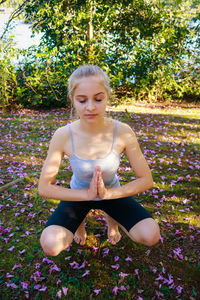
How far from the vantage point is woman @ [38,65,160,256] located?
6.64ft

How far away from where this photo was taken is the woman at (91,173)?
2025mm

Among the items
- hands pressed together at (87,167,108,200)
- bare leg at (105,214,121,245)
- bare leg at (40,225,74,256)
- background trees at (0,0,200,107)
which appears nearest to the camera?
hands pressed together at (87,167,108,200)

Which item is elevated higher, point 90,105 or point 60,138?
point 90,105

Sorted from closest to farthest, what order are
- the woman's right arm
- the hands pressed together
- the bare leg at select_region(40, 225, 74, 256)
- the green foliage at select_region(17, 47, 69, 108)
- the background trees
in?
the hands pressed together, the bare leg at select_region(40, 225, 74, 256), the woman's right arm, the background trees, the green foliage at select_region(17, 47, 69, 108)

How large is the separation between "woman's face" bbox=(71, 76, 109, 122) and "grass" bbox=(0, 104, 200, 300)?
1.53 meters

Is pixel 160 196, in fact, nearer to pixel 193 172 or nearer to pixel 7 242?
pixel 193 172

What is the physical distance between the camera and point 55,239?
202cm

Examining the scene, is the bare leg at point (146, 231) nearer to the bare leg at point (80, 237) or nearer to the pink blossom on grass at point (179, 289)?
the pink blossom on grass at point (179, 289)

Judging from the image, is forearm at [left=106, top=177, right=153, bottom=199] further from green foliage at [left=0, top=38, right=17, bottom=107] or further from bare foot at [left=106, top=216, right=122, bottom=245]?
green foliage at [left=0, top=38, right=17, bottom=107]

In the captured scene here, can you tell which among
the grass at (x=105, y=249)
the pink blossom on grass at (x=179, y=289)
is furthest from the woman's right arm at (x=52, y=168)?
the pink blossom on grass at (x=179, y=289)

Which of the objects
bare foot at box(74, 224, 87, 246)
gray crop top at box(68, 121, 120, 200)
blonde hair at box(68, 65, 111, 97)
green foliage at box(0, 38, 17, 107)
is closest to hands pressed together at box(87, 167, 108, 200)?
gray crop top at box(68, 121, 120, 200)

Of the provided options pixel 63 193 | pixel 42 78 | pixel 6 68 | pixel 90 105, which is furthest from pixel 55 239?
pixel 6 68

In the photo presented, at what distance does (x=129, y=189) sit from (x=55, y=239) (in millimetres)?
767

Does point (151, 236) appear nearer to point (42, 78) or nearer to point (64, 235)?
point (64, 235)
